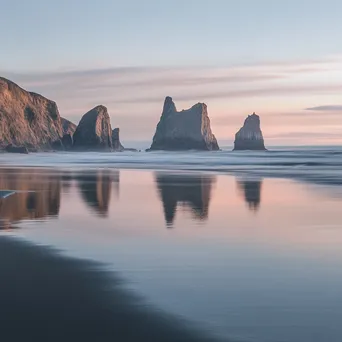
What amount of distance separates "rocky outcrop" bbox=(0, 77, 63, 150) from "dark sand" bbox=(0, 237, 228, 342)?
5468 inches

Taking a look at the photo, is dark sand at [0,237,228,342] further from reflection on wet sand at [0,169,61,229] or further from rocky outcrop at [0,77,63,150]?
rocky outcrop at [0,77,63,150]

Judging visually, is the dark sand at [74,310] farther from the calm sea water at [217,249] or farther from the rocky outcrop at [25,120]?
the rocky outcrop at [25,120]

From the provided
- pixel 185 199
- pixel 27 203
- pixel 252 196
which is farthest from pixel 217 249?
pixel 252 196

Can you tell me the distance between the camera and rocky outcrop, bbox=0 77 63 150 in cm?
15438

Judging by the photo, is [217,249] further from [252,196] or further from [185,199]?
[252,196]

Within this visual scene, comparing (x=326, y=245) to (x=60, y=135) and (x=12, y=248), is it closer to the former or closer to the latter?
(x=12, y=248)

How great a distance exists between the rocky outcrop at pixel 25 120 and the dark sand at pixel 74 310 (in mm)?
138882

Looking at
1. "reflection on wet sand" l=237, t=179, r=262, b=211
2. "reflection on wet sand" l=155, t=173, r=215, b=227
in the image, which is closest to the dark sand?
"reflection on wet sand" l=155, t=173, r=215, b=227

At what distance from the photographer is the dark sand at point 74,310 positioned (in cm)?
729

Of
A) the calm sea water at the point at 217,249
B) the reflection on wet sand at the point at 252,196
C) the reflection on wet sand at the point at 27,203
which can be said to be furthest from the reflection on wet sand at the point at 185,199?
the reflection on wet sand at the point at 27,203

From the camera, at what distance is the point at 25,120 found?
16800 cm

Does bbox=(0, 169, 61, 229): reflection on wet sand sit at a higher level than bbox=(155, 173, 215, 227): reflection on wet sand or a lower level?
higher

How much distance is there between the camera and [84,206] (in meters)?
22.7

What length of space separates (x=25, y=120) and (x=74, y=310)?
166 m
